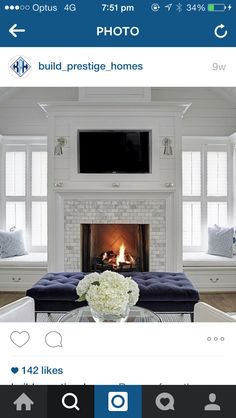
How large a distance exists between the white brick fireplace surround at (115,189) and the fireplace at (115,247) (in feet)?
0.39

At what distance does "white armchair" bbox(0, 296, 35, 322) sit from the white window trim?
3.64m

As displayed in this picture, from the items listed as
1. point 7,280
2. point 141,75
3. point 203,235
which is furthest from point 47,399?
point 203,235

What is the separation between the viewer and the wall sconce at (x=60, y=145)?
168 inches

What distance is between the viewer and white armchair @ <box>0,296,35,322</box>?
1.33 meters

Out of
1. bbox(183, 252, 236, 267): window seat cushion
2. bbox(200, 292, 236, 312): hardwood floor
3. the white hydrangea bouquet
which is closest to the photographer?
the white hydrangea bouquet

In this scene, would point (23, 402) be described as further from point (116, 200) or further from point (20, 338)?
point (116, 200)

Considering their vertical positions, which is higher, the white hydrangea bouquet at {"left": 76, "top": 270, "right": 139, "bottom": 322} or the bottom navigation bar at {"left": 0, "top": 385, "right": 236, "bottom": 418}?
the bottom navigation bar at {"left": 0, "top": 385, "right": 236, "bottom": 418}

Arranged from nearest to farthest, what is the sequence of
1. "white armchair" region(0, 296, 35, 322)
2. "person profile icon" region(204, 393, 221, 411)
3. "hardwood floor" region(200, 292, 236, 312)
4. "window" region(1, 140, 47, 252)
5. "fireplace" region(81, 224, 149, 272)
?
"person profile icon" region(204, 393, 221, 411), "white armchair" region(0, 296, 35, 322), "hardwood floor" region(200, 292, 236, 312), "fireplace" region(81, 224, 149, 272), "window" region(1, 140, 47, 252)

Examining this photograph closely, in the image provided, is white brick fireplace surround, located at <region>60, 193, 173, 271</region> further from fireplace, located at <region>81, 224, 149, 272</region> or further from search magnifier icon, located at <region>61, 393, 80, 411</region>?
search magnifier icon, located at <region>61, 393, 80, 411</region>
